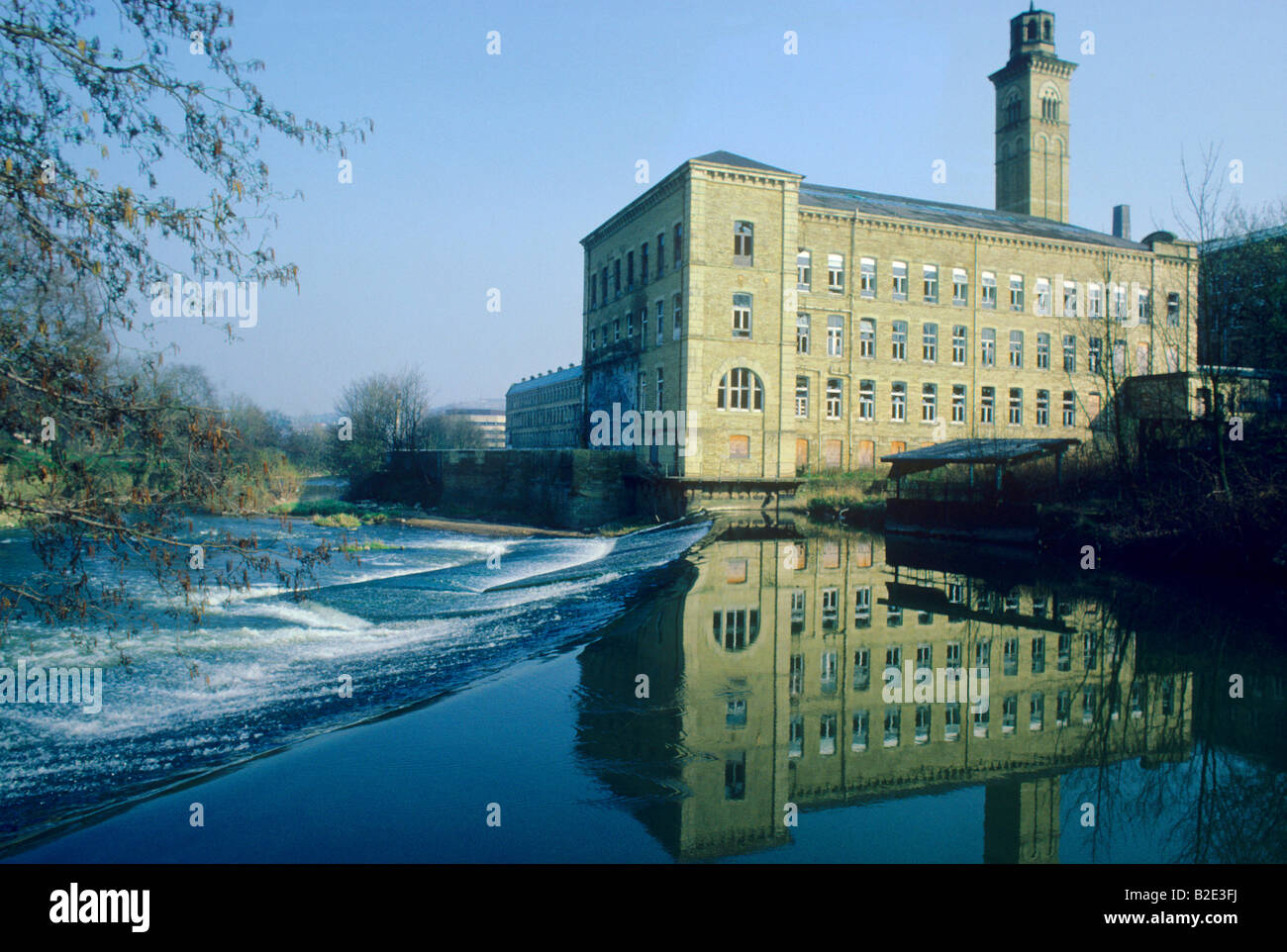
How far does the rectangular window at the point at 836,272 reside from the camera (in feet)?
124

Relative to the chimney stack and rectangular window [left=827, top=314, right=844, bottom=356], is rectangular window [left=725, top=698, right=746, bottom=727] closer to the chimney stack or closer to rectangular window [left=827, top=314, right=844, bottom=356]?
rectangular window [left=827, top=314, right=844, bottom=356]

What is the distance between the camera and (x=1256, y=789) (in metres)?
→ 6.88

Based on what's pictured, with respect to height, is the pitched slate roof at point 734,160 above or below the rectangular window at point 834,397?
above

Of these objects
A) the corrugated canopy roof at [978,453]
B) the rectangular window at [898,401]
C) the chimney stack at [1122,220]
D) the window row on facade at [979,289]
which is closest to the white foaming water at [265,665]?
the corrugated canopy roof at [978,453]

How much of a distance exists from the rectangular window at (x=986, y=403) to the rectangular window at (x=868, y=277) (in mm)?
7666

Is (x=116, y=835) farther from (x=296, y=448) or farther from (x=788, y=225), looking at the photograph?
(x=296, y=448)

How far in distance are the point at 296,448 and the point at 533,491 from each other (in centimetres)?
3292

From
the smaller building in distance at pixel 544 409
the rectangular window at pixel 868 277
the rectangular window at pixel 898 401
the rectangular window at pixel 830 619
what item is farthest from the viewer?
the smaller building in distance at pixel 544 409

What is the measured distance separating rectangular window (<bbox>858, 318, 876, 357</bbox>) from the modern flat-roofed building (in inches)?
2.6

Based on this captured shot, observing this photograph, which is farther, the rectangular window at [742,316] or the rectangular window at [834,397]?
the rectangular window at [834,397]

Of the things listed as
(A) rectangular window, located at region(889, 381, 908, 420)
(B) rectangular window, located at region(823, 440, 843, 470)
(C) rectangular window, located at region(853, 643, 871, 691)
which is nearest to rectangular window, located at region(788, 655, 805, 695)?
(C) rectangular window, located at region(853, 643, 871, 691)

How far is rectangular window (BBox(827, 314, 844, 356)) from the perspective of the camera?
3803 cm

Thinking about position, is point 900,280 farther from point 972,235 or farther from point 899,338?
point 972,235

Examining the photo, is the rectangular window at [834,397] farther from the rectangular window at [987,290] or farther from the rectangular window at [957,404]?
the rectangular window at [987,290]
